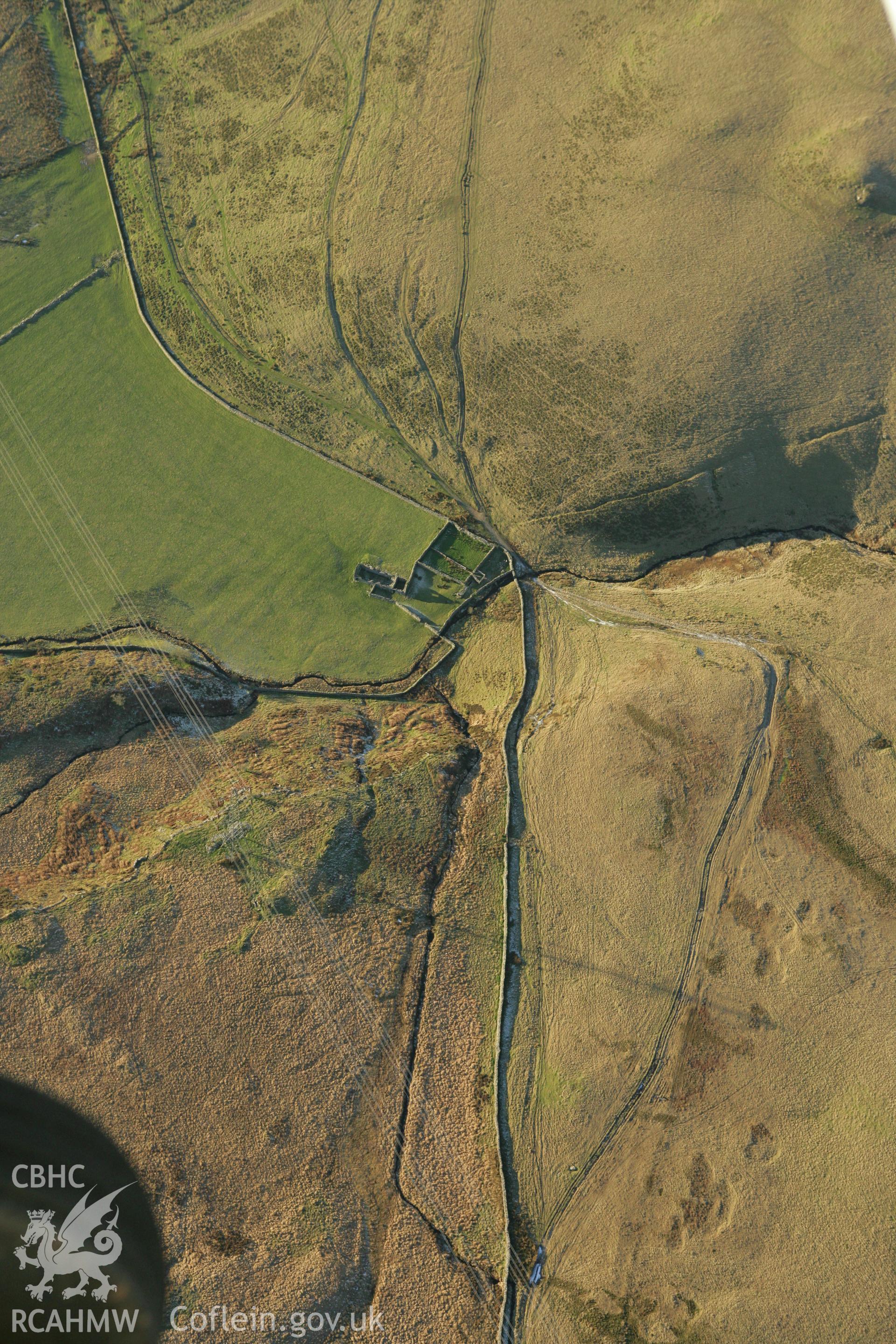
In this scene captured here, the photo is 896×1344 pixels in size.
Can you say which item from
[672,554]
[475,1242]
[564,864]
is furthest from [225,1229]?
[672,554]

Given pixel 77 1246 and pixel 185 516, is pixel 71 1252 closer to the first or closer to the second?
pixel 77 1246

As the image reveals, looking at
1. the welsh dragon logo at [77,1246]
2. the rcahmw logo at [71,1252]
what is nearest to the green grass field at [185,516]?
the rcahmw logo at [71,1252]

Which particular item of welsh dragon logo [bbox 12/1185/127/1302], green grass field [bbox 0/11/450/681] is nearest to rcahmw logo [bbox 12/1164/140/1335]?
welsh dragon logo [bbox 12/1185/127/1302]

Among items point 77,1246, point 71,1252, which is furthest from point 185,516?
point 71,1252

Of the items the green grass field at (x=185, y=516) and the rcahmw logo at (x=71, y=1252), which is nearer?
the rcahmw logo at (x=71, y=1252)

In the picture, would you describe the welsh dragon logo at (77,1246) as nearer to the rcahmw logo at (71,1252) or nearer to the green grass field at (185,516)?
the rcahmw logo at (71,1252)

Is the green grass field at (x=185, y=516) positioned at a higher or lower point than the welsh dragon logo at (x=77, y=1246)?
higher
